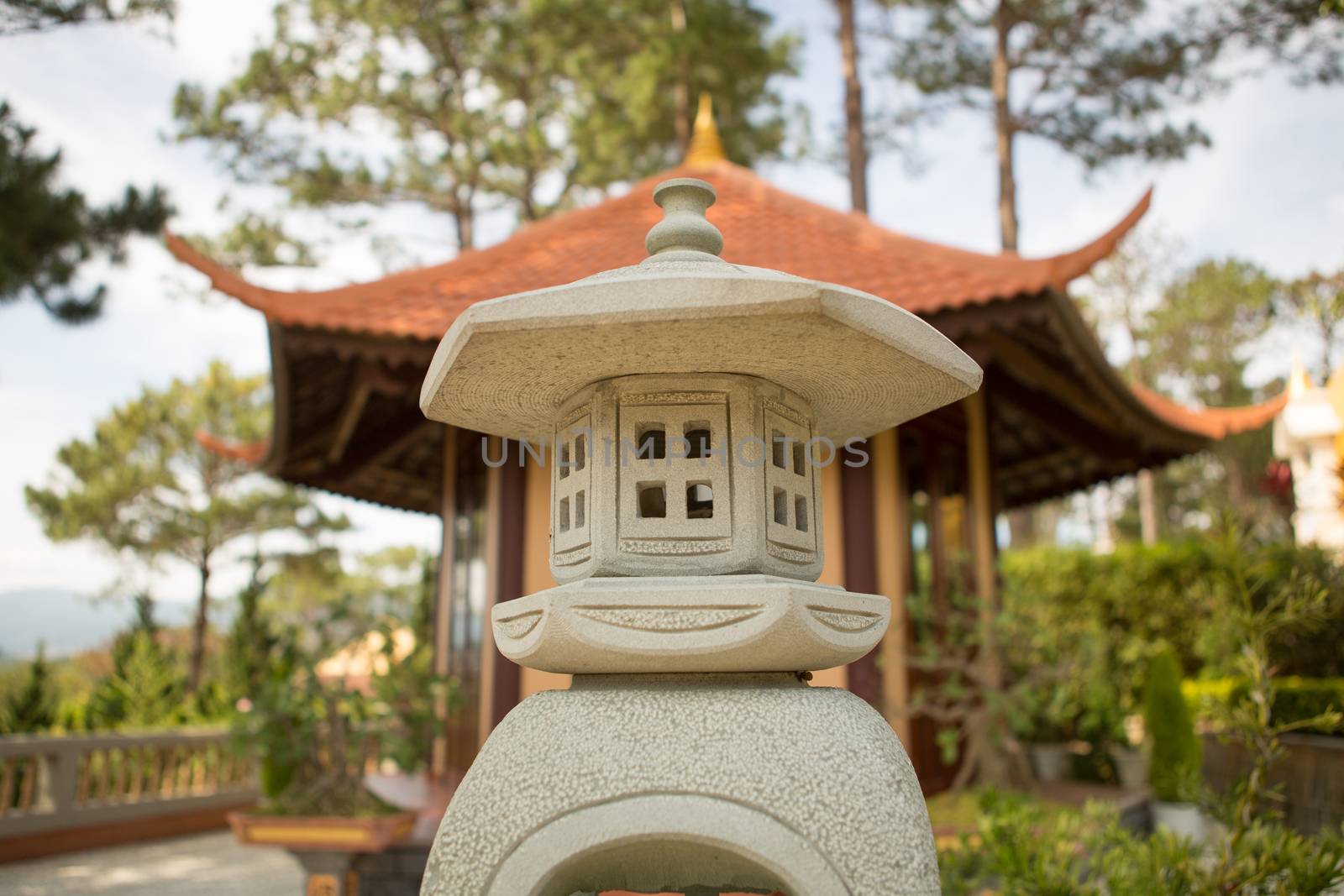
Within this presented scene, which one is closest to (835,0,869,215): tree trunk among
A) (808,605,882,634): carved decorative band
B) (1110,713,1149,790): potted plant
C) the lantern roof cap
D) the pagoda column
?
(1110,713,1149,790): potted plant

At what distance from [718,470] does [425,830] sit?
3383 millimetres

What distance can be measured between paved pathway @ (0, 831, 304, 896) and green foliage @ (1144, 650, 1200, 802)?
5.98 metres

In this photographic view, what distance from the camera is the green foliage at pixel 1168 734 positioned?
6887 mm

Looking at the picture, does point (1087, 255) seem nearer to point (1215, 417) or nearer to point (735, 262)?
point (735, 262)

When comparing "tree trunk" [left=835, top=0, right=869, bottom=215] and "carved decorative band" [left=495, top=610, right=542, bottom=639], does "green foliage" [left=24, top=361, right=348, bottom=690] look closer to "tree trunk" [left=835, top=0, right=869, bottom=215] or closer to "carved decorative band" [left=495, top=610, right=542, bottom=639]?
"tree trunk" [left=835, top=0, right=869, bottom=215]

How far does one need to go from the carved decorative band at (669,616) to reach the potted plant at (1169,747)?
6.04 meters

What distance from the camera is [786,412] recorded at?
232 centimetres

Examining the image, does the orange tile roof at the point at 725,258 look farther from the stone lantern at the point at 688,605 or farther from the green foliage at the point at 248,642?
the green foliage at the point at 248,642

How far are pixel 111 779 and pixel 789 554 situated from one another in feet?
27.2

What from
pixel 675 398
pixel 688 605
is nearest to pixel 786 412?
pixel 675 398

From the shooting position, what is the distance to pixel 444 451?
22.5 ft

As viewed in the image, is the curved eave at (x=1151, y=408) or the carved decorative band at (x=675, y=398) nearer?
the carved decorative band at (x=675, y=398)

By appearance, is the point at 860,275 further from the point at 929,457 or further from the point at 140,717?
the point at 140,717

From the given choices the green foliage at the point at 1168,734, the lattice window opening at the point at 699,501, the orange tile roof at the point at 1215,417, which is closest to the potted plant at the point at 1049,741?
the green foliage at the point at 1168,734
